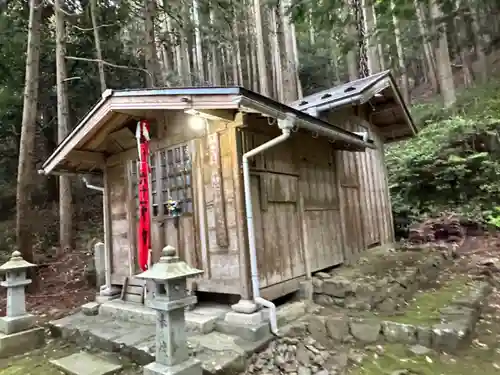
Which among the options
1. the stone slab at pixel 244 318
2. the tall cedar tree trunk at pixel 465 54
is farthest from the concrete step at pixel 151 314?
the tall cedar tree trunk at pixel 465 54

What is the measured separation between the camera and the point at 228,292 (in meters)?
5.00

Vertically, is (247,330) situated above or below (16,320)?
below

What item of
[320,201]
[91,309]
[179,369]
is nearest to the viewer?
[179,369]

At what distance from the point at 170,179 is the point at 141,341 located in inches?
95.6

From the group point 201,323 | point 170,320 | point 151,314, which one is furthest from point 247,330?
point 151,314

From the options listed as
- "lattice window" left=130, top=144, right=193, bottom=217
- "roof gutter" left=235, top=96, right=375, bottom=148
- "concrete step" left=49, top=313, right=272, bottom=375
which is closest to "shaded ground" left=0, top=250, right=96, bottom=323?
"concrete step" left=49, top=313, right=272, bottom=375

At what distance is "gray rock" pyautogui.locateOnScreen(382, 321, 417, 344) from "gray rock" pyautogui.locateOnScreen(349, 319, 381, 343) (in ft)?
0.35

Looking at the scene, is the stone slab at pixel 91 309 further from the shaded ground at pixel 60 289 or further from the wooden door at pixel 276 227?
the wooden door at pixel 276 227

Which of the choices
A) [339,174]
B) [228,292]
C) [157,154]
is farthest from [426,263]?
[157,154]

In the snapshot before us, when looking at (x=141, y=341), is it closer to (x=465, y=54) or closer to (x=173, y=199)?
(x=173, y=199)

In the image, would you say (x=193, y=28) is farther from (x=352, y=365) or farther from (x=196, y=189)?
(x=352, y=365)

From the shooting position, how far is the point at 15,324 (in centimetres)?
525

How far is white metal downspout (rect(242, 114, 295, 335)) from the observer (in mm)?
4598

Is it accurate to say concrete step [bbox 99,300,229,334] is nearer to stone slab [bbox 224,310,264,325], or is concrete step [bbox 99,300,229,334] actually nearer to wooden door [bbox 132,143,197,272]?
stone slab [bbox 224,310,264,325]
